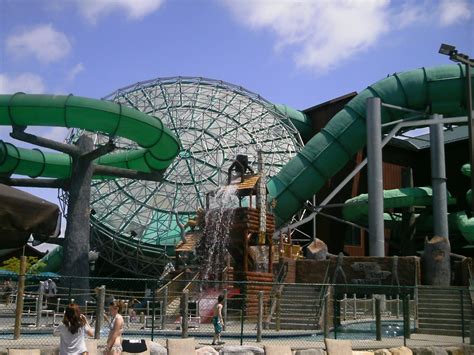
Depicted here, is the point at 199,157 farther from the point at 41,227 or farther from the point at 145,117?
the point at 41,227

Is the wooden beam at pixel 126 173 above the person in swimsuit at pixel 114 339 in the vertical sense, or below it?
above

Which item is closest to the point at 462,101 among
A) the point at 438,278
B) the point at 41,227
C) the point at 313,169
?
the point at 313,169

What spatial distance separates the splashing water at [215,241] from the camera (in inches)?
1141

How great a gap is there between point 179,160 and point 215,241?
63.0 feet

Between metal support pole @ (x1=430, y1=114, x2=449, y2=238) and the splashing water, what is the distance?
12657 millimetres

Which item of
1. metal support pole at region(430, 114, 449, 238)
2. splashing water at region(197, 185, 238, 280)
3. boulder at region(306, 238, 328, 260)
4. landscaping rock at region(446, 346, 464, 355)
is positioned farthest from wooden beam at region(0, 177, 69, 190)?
landscaping rock at region(446, 346, 464, 355)

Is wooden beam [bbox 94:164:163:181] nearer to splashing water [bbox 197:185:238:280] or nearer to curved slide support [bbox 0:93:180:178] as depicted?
curved slide support [bbox 0:93:180:178]

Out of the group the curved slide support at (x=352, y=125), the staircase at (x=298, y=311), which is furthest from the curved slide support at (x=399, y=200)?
the staircase at (x=298, y=311)

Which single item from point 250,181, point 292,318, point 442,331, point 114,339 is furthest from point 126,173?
point 114,339

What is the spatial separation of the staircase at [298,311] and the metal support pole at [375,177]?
10136mm

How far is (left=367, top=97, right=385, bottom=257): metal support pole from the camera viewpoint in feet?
113

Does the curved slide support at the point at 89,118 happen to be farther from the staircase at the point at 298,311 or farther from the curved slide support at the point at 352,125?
the staircase at the point at 298,311

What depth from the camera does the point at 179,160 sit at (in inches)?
1896

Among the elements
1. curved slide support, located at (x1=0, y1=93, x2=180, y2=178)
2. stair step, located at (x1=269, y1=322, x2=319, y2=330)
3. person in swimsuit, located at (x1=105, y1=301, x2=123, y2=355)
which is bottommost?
stair step, located at (x1=269, y1=322, x2=319, y2=330)
